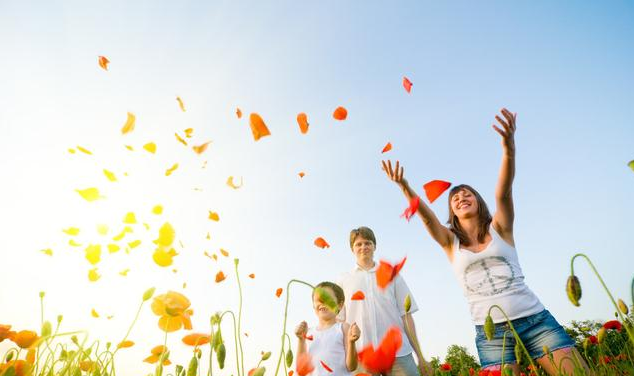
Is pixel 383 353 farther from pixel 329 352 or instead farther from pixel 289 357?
pixel 289 357

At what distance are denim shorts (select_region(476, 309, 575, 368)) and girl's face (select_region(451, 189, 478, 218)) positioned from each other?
99 cm

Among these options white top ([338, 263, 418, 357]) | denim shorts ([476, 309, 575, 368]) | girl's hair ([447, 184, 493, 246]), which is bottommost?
denim shorts ([476, 309, 575, 368])

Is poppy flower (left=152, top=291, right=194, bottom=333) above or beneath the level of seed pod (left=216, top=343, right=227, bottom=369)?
→ above

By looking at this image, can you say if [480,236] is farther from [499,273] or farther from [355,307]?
[355,307]

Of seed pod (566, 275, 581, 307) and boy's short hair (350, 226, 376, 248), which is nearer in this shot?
seed pod (566, 275, 581, 307)

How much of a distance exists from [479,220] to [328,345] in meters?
1.93

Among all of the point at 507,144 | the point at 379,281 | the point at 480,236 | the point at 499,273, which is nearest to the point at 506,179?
the point at 507,144

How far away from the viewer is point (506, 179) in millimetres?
3273

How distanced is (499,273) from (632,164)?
2.10 meters

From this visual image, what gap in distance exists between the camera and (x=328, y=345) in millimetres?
3930

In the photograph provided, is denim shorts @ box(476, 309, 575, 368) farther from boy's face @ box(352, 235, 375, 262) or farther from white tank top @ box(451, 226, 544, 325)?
boy's face @ box(352, 235, 375, 262)

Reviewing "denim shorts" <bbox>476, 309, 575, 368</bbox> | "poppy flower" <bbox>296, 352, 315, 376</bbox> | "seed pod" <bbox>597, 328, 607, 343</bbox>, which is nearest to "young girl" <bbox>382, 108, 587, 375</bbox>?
"denim shorts" <bbox>476, 309, 575, 368</bbox>

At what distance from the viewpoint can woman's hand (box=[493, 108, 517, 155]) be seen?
3.24 m

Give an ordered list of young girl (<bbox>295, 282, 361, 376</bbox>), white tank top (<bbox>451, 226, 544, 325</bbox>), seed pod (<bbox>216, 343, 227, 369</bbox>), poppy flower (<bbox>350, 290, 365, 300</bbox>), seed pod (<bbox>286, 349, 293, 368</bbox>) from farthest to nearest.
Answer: poppy flower (<bbox>350, 290, 365, 300</bbox>), young girl (<bbox>295, 282, 361, 376</bbox>), white tank top (<bbox>451, 226, 544, 325</bbox>), seed pod (<bbox>286, 349, 293, 368</bbox>), seed pod (<bbox>216, 343, 227, 369</bbox>)
